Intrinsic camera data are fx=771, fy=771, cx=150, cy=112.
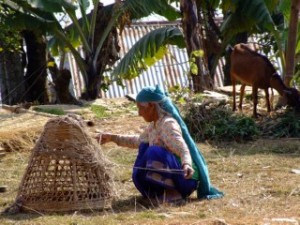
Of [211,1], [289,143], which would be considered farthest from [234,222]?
[211,1]

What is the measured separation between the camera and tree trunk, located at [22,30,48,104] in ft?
56.4

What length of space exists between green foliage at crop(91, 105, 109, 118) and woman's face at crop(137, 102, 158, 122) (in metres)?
6.79

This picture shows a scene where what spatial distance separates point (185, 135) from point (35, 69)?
439 inches

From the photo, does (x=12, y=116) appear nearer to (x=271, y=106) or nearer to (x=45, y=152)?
(x=271, y=106)

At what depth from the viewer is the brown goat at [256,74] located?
11.9m

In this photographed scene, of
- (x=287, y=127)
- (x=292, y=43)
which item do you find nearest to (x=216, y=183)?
(x=287, y=127)

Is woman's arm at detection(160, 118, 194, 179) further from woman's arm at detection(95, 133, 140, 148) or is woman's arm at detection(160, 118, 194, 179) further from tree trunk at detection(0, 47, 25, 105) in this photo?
tree trunk at detection(0, 47, 25, 105)

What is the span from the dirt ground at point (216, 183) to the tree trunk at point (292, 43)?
8.00 ft

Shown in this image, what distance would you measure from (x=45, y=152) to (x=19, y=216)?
56 centimetres

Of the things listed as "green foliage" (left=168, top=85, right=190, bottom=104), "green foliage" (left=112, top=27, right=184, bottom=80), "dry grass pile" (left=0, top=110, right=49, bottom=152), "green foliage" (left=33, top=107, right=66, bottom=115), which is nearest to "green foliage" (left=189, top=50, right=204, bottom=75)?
"green foliage" (left=168, top=85, right=190, bottom=104)

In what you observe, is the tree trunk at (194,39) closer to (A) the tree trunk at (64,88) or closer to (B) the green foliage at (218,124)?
(B) the green foliage at (218,124)

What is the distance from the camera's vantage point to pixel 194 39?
46.3 ft

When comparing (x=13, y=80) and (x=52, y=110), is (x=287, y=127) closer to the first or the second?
(x=52, y=110)

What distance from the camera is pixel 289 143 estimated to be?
10.3 meters
